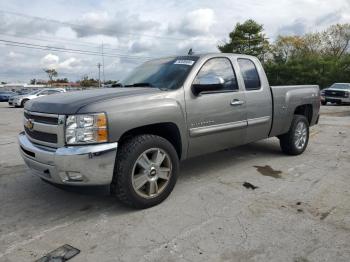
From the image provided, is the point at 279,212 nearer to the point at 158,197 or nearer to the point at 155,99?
the point at 158,197

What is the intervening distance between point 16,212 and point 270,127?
3.85 meters

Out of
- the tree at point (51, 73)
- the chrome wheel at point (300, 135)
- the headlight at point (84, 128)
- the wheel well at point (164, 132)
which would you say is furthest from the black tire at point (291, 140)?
the tree at point (51, 73)

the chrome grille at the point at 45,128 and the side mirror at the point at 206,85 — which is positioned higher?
the side mirror at the point at 206,85

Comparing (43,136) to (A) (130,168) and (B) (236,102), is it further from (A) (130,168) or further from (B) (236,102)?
(B) (236,102)

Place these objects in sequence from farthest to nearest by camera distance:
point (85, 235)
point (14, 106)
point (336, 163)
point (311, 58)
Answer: point (311, 58) < point (14, 106) < point (336, 163) < point (85, 235)

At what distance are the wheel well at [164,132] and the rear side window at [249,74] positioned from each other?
1.54m

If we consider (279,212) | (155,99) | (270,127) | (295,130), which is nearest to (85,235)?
(155,99)

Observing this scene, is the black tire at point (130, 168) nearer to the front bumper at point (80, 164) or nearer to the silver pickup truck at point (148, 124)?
the silver pickup truck at point (148, 124)

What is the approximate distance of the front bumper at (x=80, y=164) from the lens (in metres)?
3.39

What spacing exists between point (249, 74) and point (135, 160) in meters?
2.55

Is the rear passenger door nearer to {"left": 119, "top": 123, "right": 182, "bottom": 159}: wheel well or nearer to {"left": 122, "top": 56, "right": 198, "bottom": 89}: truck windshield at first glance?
{"left": 122, "top": 56, "right": 198, "bottom": 89}: truck windshield

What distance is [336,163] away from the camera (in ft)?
19.4

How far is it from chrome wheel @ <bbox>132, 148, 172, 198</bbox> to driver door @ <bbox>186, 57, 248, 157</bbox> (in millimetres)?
502

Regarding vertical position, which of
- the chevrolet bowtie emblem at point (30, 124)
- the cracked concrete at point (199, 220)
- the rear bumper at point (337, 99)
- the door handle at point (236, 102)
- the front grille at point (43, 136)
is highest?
the door handle at point (236, 102)
